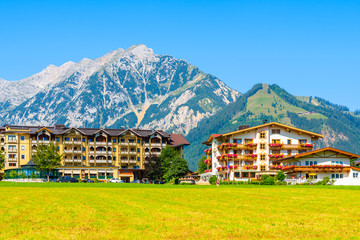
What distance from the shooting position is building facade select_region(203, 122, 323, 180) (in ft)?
445

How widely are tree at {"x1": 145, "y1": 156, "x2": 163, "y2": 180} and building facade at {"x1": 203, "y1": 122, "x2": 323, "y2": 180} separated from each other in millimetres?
20784

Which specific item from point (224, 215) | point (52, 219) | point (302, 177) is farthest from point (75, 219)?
point (302, 177)

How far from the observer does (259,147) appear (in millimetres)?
137750

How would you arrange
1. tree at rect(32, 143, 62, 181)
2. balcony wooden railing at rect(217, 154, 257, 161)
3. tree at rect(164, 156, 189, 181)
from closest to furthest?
tree at rect(164, 156, 189, 181)
balcony wooden railing at rect(217, 154, 257, 161)
tree at rect(32, 143, 62, 181)

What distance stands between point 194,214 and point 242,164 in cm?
11002

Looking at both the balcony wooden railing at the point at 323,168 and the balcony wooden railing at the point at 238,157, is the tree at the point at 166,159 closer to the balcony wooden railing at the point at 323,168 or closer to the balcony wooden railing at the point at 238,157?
the balcony wooden railing at the point at 238,157

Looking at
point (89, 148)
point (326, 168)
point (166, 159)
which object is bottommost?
point (326, 168)

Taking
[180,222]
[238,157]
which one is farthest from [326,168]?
[180,222]

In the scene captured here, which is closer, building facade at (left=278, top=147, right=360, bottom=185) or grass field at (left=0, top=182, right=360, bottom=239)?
grass field at (left=0, top=182, right=360, bottom=239)

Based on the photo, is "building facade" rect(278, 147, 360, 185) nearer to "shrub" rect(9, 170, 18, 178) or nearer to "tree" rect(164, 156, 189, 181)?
"tree" rect(164, 156, 189, 181)

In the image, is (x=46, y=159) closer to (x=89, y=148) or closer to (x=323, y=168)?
(x=89, y=148)

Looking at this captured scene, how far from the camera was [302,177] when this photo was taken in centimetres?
10600

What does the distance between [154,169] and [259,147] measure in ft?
108

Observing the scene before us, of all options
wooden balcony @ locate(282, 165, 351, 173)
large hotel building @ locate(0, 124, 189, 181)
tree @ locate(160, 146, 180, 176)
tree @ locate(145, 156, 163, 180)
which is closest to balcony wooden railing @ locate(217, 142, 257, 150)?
tree @ locate(160, 146, 180, 176)
